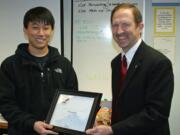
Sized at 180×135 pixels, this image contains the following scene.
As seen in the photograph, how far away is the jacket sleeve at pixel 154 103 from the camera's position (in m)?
1.70

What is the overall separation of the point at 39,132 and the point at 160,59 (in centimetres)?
91

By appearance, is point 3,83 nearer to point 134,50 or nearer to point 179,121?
point 134,50

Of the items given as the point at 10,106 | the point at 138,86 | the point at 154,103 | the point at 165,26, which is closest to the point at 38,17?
the point at 10,106

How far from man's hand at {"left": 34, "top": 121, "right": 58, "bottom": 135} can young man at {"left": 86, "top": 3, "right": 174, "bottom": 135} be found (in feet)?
0.95

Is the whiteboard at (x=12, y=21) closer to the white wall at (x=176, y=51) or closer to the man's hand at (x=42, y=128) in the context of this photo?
the white wall at (x=176, y=51)

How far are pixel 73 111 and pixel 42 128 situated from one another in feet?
0.74

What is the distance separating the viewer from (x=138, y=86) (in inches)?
69.1

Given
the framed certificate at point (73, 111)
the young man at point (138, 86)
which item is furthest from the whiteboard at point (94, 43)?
the young man at point (138, 86)

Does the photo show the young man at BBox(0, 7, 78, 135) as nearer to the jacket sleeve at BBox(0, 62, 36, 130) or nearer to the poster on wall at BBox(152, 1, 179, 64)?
the jacket sleeve at BBox(0, 62, 36, 130)

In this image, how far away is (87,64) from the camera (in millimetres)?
3691

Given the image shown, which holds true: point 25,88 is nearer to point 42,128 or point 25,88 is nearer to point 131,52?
point 42,128

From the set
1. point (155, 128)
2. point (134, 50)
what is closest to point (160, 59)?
point (134, 50)

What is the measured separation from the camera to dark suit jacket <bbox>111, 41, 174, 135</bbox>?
5.58 feet

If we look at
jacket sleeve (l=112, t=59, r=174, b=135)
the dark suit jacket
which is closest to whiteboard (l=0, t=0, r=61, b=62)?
the dark suit jacket
